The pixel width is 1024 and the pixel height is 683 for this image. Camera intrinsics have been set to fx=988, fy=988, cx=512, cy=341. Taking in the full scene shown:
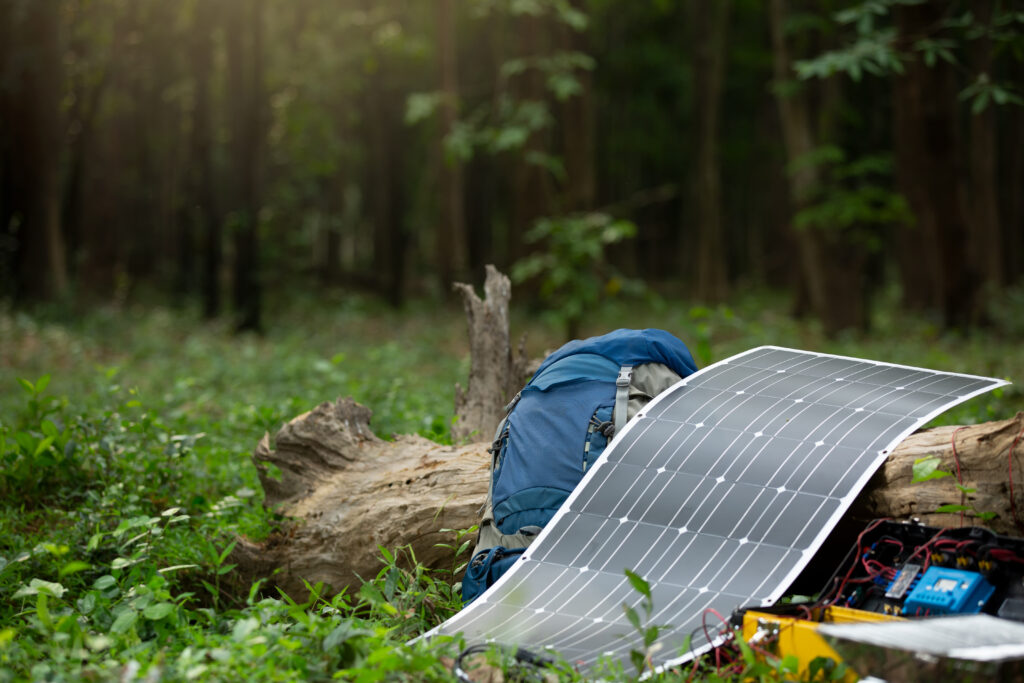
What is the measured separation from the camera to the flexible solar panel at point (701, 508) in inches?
160

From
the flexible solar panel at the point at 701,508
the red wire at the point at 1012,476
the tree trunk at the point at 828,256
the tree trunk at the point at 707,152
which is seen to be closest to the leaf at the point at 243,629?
the flexible solar panel at the point at 701,508

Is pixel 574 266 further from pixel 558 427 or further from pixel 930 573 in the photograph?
pixel 930 573

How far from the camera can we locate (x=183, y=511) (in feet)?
20.7

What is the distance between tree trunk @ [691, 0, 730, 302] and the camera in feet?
77.3

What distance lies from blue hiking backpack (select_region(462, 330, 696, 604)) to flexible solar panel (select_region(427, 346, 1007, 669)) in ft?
0.44

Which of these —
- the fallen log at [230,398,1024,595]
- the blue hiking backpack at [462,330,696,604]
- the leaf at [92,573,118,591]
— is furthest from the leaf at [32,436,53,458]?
the blue hiking backpack at [462,330,696,604]

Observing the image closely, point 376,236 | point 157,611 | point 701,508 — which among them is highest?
point 701,508

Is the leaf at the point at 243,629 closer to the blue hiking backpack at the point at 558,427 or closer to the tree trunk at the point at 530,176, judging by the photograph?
the blue hiking backpack at the point at 558,427

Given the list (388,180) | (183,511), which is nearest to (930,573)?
(183,511)

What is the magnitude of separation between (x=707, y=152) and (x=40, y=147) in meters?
14.6

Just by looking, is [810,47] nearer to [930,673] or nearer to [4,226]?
[4,226]

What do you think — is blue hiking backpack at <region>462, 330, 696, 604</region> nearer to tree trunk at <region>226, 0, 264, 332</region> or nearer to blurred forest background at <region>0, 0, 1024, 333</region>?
blurred forest background at <region>0, 0, 1024, 333</region>

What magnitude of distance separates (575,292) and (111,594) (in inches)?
350

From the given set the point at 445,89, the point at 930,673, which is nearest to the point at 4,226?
the point at 445,89
